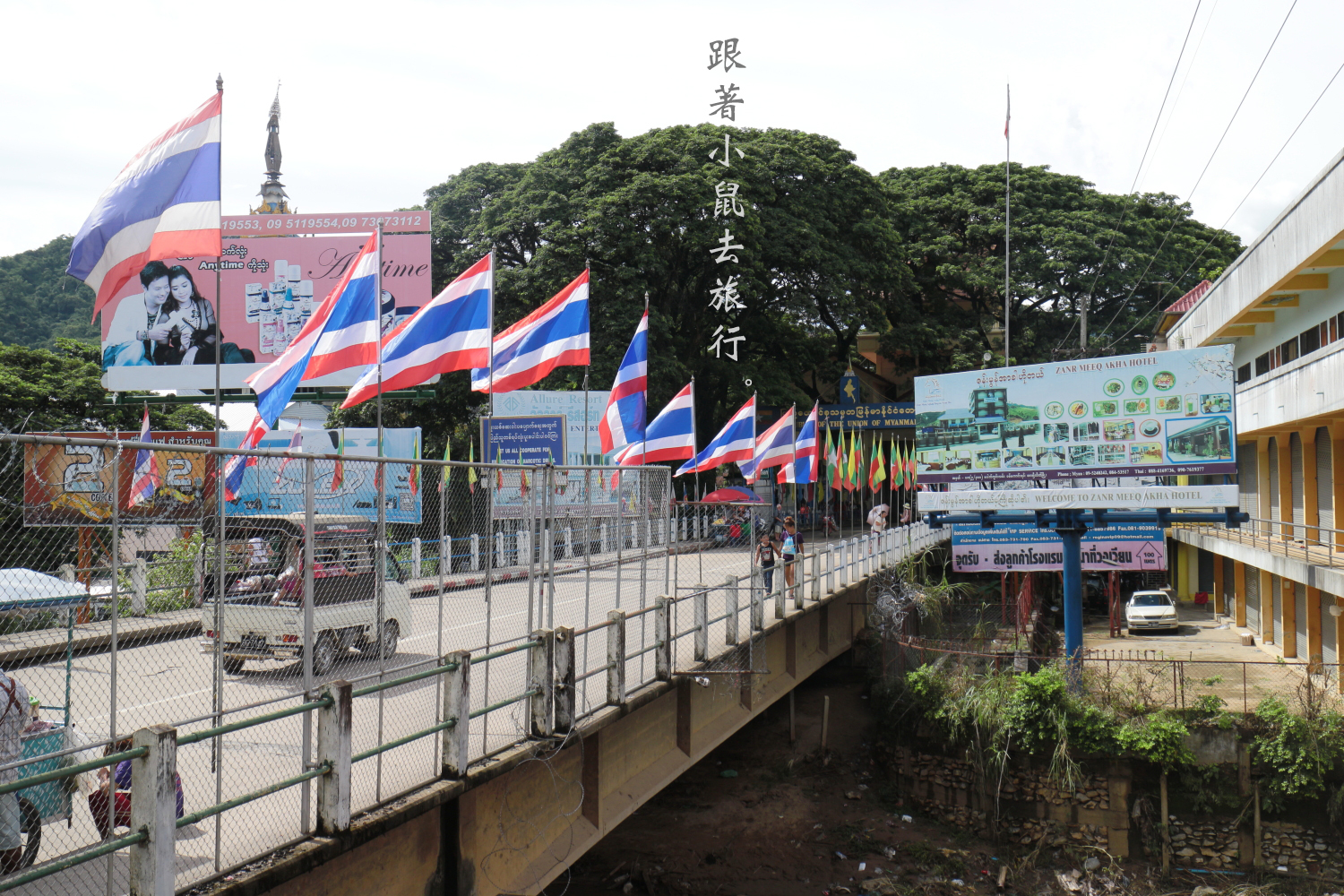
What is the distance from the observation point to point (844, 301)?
41594 mm

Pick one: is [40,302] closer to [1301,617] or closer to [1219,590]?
[1219,590]

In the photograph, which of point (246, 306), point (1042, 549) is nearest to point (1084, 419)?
point (1042, 549)

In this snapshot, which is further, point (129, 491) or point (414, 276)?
point (414, 276)

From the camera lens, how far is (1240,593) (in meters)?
31.4

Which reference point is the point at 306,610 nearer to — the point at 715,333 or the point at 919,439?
the point at 919,439

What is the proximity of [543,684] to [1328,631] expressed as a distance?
21.6 metres

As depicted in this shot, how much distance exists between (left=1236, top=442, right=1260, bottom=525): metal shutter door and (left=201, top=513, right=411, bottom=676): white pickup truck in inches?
1175

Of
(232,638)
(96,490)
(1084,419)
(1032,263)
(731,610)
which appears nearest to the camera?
(96,490)

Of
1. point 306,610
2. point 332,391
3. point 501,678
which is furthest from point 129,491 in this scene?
point 332,391

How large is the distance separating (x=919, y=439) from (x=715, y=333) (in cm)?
1979

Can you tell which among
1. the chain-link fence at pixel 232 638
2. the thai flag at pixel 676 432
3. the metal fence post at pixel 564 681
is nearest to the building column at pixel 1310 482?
the thai flag at pixel 676 432

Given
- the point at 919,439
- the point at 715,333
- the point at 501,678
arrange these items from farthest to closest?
the point at 715,333 < the point at 919,439 < the point at 501,678

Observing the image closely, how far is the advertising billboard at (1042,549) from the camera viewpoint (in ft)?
74.4

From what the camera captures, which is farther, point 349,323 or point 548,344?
point 548,344
